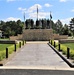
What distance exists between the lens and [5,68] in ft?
36.4

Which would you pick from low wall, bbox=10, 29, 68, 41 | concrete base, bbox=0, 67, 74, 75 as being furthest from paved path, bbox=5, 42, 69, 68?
low wall, bbox=10, 29, 68, 41

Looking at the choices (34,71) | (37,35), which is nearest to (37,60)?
(34,71)

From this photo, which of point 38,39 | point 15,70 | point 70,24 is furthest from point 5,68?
point 70,24

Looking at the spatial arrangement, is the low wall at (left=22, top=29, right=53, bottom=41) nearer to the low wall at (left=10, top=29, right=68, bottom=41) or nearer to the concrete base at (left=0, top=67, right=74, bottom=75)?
the low wall at (left=10, top=29, right=68, bottom=41)

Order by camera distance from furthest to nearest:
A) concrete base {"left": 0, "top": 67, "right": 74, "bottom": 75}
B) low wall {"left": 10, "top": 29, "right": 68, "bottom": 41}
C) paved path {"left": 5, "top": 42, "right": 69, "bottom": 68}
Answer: low wall {"left": 10, "top": 29, "right": 68, "bottom": 41} → paved path {"left": 5, "top": 42, "right": 69, "bottom": 68} → concrete base {"left": 0, "top": 67, "right": 74, "bottom": 75}

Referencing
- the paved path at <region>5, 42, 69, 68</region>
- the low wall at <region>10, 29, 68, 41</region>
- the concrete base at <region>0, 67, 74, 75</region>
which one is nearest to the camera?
the concrete base at <region>0, 67, 74, 75</region>

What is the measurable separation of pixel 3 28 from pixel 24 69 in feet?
332

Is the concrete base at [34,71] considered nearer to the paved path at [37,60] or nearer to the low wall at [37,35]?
the paved path at [37,60]

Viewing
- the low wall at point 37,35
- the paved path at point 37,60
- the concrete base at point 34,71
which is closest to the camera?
the concrete base at point 34,71

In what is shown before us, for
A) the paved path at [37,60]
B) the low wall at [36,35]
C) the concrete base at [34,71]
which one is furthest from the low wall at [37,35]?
the concrete base at [34,71]

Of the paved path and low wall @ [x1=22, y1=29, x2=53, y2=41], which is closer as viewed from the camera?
the paved path

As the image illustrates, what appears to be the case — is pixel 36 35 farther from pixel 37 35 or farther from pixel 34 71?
pixel 34 71

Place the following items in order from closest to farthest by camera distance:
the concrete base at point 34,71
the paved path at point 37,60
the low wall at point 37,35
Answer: the concrete base at point 34,71, the paved path at point 37,60, the low wall at point 37,35

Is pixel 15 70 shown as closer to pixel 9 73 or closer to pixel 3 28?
pixel 9 73
